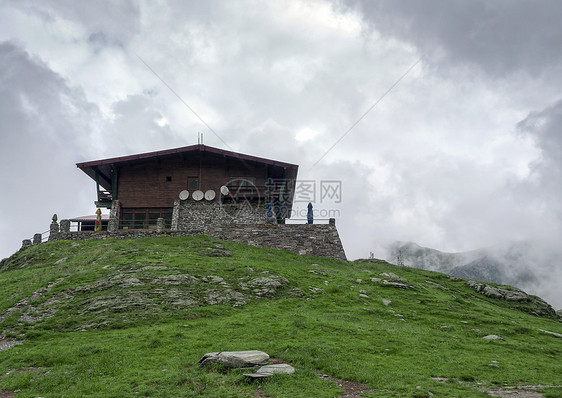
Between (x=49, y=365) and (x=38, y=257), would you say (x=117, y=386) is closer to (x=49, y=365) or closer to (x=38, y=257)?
(x=49, y=365)

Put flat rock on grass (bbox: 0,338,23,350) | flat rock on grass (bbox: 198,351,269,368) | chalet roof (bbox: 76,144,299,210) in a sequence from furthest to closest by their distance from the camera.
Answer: chalet roof (bbox: 76,144,299,210) → flat rock on grass (bbox: 0,338,23,350) → flat rock on grass (bbox: 198,351,269,368)

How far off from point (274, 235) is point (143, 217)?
14.9m

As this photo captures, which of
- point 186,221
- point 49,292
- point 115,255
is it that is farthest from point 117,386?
point 186,221

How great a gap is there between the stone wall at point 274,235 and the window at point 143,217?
4916 mm

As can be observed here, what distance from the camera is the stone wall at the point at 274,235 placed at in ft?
117

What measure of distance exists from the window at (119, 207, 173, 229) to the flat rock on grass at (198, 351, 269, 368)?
99.8ft

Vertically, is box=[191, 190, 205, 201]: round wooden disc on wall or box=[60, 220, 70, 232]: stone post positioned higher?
box=[191, 190, 205, 201]: round wooden disc on wall

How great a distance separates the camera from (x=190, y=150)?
42.4 m

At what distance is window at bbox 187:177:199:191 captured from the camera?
42.9 meters

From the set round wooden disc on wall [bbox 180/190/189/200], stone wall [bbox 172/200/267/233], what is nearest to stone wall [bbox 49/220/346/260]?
stone wall [bbox 172/200/267/233]

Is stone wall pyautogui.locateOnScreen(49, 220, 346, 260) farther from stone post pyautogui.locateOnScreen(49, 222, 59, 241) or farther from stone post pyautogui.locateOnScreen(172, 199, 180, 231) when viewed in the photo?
stone post pyautogui.locateOnScreen(172, 199, 180, 231)

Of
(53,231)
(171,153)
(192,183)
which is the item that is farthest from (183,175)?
(53,231)

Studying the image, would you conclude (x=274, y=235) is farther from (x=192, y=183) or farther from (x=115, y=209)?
(x=115, y=209)

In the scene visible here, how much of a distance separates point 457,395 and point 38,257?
30.3m
